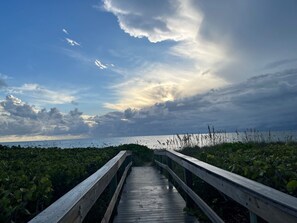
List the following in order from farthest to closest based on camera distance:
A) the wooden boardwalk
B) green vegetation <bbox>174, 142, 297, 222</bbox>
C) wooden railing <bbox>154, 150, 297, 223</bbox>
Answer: the wooden boardwalk < green vegetation <bbox>174, 142, 297, 222</bbox> < wooden railing <bbox>154, 150, 297, 223</bbox>

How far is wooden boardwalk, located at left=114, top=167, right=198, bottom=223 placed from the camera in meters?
5.12

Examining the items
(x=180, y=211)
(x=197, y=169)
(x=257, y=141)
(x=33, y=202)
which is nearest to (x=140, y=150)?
(x=257, y=141)

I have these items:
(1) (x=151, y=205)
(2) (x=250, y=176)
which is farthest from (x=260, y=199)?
(1) (x=151, y=205)

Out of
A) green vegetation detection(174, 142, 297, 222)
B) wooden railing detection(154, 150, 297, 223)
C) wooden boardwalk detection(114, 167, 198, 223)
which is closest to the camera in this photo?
wooden railing detection(154, 150, 297, 223)

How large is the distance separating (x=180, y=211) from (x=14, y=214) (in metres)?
3.68

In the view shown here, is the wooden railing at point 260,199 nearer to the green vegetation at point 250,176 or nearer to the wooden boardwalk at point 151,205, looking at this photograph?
the green vegetation at point 250,176

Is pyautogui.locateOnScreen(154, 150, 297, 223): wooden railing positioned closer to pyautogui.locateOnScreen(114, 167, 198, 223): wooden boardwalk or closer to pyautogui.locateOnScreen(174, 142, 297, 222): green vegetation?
pyautogui.locateOnScreen(174, 142, 297, 222): green vegetation

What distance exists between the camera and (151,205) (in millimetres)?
6109

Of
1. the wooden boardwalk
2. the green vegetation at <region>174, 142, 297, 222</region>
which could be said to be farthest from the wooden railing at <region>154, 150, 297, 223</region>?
the wooden boardwalk

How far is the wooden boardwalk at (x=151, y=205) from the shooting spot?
202 inches

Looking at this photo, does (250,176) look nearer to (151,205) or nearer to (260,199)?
(260,199)

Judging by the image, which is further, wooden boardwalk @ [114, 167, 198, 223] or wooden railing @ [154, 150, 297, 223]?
wooden boardwalk @ [114, 167, 198, 223]

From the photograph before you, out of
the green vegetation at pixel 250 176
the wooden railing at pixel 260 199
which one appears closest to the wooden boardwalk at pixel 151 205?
the green vegetation at pixel 250 176

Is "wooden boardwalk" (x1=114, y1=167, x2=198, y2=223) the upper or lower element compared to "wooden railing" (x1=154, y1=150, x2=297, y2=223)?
lower
